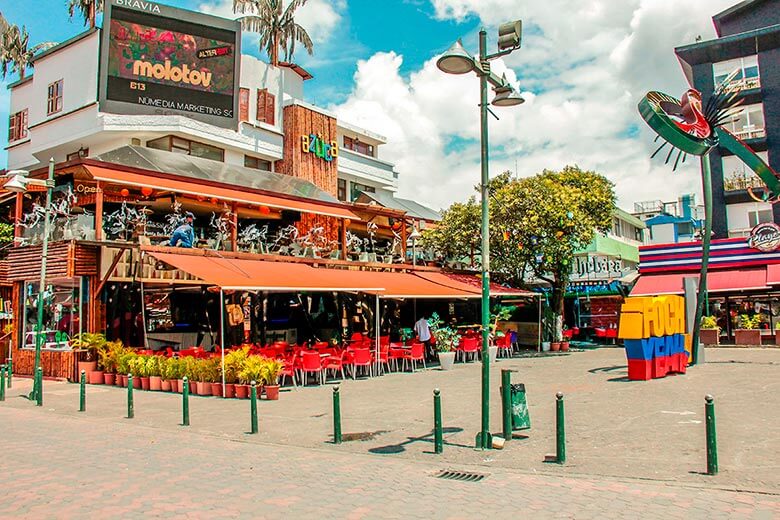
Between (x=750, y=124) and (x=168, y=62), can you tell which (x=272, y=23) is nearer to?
(x=168, y=62)

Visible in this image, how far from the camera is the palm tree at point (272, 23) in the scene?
124 ft

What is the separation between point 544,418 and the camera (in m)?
11.3

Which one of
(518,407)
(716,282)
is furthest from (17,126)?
(716,282)

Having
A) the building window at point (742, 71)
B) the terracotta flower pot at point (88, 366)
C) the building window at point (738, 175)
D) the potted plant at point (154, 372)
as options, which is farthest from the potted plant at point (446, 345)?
the building window at point (742, 71)

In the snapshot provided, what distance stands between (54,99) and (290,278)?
17645 mm

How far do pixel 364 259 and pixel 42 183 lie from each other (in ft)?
42.3

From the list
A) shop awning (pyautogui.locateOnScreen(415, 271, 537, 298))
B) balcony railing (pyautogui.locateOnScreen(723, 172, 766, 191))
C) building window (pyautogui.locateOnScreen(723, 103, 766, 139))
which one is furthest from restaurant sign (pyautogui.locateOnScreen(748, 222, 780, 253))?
shop awning (pyautogui.locateOnScreen(415, 271, 537, 298))

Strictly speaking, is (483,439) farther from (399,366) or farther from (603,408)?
(399,366)

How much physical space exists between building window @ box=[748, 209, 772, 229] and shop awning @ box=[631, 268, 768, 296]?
4447 mm

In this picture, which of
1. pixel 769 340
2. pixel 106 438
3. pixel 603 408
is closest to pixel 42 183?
pixel 106 438

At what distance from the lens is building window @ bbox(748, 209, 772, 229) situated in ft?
104

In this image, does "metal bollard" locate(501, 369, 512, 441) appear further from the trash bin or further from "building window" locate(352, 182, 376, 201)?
"building window" locate(352, 182, 376, 201)

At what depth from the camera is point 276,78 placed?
3272 cm

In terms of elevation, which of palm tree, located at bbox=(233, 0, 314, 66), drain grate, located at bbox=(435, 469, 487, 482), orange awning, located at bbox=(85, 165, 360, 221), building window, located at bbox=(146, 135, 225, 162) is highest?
A: palm tree, located at bbox=(233, 0, 314, 66)
